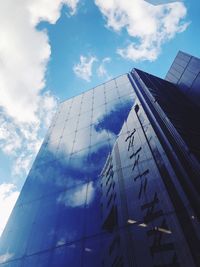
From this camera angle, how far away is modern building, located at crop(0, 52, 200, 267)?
238 inches

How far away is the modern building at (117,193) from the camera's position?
19.9 ft

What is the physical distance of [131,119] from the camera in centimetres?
1209

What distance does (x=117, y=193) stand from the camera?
877cm

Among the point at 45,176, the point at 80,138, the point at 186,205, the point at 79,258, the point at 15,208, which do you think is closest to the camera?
the point at 186,205

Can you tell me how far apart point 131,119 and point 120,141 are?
1.37 m

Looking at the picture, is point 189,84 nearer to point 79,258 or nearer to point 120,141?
point 120,141

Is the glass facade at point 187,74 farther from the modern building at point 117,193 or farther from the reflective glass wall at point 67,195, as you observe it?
the reflective glass wall at point 67,195

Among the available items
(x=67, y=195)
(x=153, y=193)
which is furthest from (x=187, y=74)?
(x=153, y=193)

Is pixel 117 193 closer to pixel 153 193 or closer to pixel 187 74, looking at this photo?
pixel 153 193

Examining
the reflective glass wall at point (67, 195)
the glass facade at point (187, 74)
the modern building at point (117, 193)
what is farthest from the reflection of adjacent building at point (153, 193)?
the glass facade at point (187, 74)

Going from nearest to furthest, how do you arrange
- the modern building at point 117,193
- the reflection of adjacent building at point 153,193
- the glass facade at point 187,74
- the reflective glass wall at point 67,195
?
1. the reflection of adjacent building at point 153,193
2. the modern building at point 117,193
3. the reflective glass wall at point 67,195
4. the glass facade at point 187,74

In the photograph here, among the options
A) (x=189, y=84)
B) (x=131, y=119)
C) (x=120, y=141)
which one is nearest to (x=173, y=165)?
(x=120, y=141)

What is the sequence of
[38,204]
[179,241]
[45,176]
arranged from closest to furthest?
[179,241] < [38,204] < [45,176]

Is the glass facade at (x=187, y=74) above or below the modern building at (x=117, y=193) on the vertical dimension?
above
